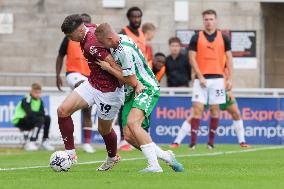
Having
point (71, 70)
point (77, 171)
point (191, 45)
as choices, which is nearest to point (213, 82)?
point (191, 45)

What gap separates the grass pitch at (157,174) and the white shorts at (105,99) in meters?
0.72

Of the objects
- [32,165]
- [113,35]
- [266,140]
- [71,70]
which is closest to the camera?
[113,35]

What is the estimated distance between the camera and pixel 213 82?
70.8ft

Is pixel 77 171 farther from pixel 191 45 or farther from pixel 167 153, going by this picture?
pixel 191 45

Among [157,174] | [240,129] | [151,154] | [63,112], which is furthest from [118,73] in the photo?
[240,129]

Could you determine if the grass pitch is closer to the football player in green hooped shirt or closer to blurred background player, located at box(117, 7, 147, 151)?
the football player in green hooped shirt

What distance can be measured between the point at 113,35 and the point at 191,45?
7.91 m

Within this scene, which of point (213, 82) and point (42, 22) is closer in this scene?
point (213, 82)

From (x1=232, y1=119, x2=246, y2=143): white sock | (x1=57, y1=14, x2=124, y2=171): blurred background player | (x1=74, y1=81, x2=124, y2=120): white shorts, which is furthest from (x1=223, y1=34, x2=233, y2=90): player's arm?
(x1=74, y1=81, x2=124, y2=120): white shorts

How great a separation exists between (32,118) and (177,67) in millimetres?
3529

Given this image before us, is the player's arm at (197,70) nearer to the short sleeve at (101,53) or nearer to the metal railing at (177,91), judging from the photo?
the metal railing at (177,91)

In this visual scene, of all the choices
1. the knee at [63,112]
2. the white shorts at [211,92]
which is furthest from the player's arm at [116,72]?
the white shorts at [211,92]

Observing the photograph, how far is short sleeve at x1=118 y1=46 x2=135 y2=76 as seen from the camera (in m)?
14.0

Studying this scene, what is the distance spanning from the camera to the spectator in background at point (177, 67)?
2508 centimetres
